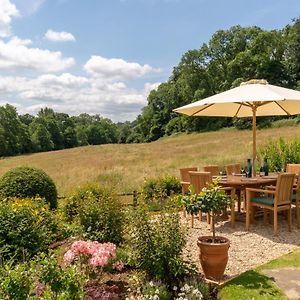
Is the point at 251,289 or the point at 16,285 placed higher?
the point at 16,285

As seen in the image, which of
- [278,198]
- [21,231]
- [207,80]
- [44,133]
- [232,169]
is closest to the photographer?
[21,231]

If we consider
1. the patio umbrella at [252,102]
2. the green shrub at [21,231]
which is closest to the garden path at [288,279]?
the patio umbrella at [252,102]

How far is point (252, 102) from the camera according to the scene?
770cm

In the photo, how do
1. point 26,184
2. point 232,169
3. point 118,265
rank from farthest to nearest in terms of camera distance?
point 232,169 < point 26,184 < point 118,265

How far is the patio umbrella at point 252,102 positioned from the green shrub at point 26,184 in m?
3.28

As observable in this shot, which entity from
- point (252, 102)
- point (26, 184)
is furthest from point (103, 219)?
point (252, 102)

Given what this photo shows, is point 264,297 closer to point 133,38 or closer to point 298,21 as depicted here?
point 133,38

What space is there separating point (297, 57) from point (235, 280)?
148 ft

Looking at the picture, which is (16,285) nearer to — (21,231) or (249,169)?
(21,231)

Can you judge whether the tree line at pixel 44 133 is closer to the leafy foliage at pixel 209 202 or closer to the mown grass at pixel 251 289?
the leafy foliage at pixel 209 202

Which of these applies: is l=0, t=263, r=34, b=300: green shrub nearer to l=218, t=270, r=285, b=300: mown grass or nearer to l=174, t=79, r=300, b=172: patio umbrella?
l=218, t=270, r=285, b=300: mown grass

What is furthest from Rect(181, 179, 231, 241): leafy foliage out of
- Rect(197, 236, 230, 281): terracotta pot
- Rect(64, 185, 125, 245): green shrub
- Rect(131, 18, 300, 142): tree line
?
Rect(131, 18, 300, 142): tree line

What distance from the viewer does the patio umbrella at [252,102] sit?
6281 mm

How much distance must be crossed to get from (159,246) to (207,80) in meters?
52.0
